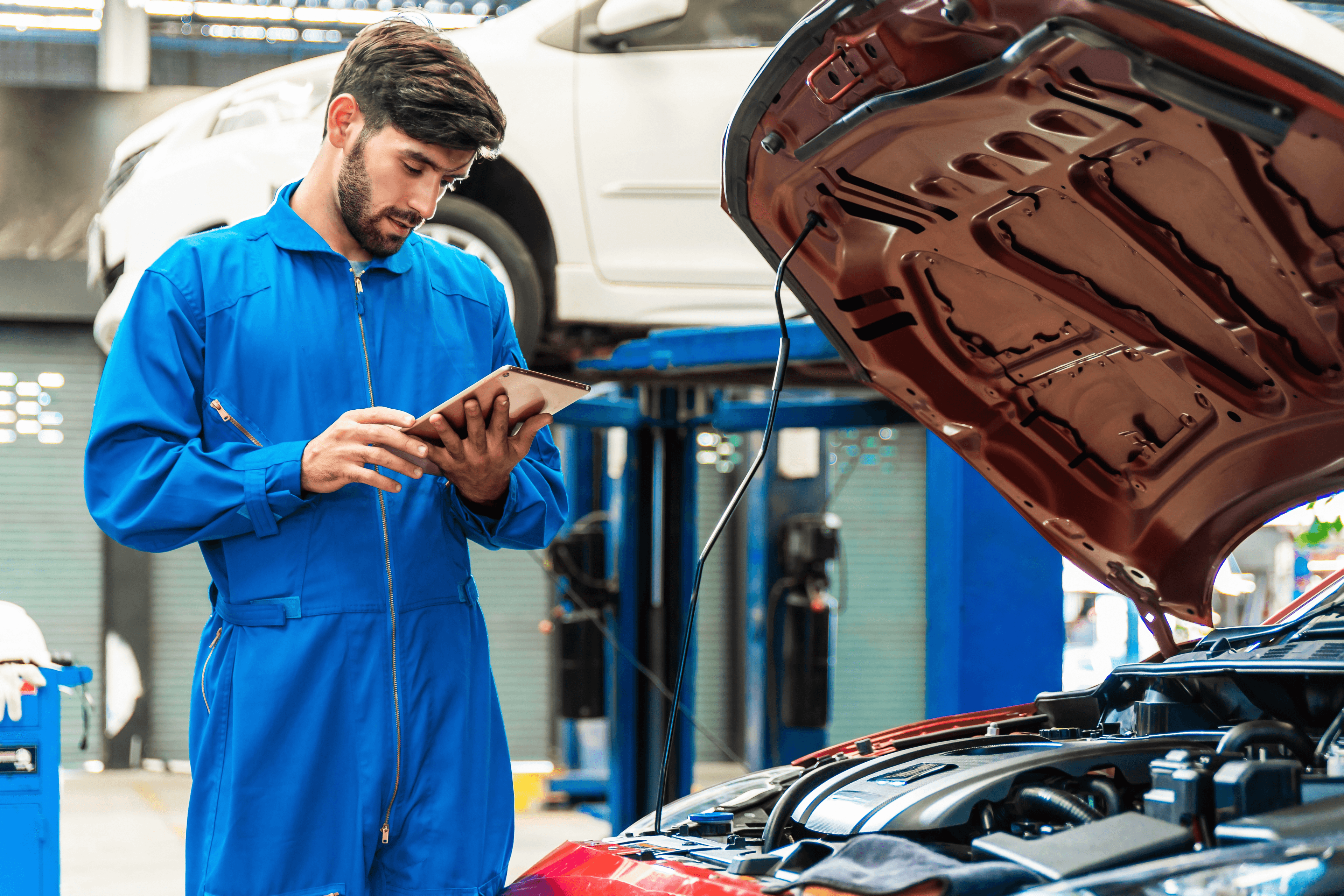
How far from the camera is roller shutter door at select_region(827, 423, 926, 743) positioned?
28.9 ft

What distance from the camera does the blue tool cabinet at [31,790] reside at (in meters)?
2.74

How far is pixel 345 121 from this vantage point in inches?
69.8

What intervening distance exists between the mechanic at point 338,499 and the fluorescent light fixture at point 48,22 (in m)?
8.12

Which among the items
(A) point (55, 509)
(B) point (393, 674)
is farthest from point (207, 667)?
(A) point (55, 509)

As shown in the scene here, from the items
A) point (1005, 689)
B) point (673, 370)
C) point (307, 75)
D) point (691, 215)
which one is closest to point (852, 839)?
point (1005, 689)

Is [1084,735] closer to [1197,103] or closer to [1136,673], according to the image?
[1136,673]

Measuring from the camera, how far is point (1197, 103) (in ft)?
4.09

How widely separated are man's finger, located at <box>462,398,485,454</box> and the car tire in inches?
83.5

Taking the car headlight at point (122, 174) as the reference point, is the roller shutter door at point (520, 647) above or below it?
below

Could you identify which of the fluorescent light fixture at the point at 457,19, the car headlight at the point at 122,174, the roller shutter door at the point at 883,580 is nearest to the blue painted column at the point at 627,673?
the car headlight at the point at 122,174

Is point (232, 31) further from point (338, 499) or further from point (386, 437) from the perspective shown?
point (386, 437)

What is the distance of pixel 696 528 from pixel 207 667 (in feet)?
12.2

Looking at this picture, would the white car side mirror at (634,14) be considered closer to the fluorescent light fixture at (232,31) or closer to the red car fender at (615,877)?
the red car fender at (615,877)

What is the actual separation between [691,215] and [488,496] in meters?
2.22
